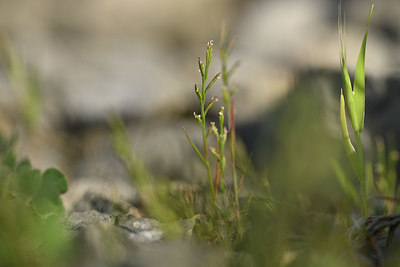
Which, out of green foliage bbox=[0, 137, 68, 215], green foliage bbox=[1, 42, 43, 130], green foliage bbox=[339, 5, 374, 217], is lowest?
green foliage bbox=[1, 42, 43, 130]

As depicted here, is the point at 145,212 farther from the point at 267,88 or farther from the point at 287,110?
the point at 267,88

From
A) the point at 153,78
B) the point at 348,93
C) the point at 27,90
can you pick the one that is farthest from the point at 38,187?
the point at 153,78

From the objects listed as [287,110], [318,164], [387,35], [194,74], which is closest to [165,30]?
[194,74]

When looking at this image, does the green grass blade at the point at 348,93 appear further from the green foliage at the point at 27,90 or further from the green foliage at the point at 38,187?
the green foliage at the point at 27,90

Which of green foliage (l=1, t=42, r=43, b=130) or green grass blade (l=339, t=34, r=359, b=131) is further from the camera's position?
green foliage (l=1, t=42, r=43, b=130)

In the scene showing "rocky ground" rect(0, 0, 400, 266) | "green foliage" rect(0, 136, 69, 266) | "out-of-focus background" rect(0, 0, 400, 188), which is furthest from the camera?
"out-of-focus background" rect(0, 0, 400, 188)

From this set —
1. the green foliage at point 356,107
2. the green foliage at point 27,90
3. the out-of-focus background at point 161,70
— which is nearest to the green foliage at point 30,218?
the green foliage at point 356,107

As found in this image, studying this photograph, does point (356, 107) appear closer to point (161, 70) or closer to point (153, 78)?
point (153, 78)

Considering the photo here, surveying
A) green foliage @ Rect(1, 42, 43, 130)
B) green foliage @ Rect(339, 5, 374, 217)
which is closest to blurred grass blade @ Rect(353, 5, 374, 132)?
green foliage @ Rect(339, 5, 374, 217)

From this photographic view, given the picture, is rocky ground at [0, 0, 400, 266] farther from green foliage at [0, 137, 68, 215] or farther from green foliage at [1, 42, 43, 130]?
green foliage at [1, 42, 43, 130]

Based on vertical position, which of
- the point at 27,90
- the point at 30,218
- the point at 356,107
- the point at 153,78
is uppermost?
the point at 356,107
